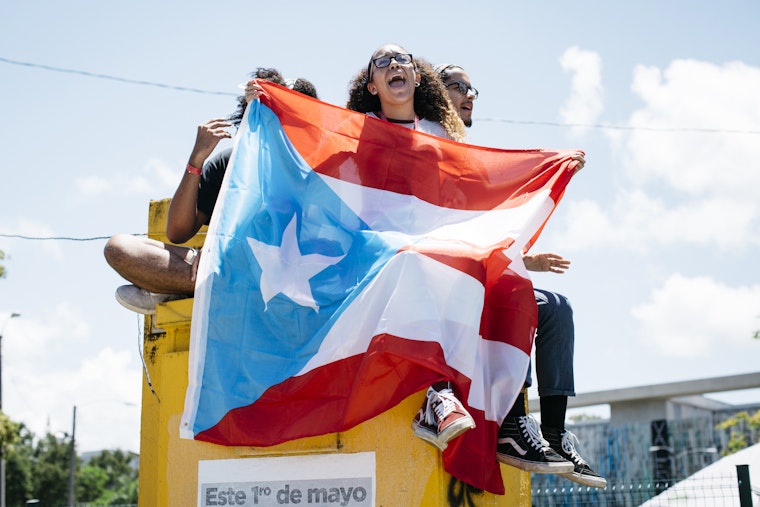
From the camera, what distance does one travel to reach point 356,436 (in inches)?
166

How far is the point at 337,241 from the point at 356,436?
99 cm

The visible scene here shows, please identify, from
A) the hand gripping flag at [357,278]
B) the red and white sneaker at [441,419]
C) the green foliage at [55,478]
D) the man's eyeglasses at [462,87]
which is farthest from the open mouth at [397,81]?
the green foliage at [55,478]

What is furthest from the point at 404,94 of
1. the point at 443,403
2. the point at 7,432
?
the point at 7,432

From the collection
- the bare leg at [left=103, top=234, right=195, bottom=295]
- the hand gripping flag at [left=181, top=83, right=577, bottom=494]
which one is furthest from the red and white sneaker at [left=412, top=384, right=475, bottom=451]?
the bare leg at [left=103, top=234, right=195, bottom=295]

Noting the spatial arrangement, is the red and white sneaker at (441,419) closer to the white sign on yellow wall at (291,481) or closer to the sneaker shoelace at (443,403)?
the sneaker shoelace at (443,403)

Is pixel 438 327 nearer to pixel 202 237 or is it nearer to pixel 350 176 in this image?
A: pixel 350 176

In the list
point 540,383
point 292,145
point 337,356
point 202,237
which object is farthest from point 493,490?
point 202,237

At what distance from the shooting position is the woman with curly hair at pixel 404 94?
5.18 meters

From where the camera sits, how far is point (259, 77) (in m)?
5.52

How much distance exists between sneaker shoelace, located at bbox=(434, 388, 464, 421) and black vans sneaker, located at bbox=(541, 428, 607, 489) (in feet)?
2.28

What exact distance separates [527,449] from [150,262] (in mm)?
2242

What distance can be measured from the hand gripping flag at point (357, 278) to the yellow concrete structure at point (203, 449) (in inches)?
6.0

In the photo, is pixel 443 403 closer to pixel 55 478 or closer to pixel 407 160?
pixel 407 160

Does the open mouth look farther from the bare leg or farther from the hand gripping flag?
the bare leg
